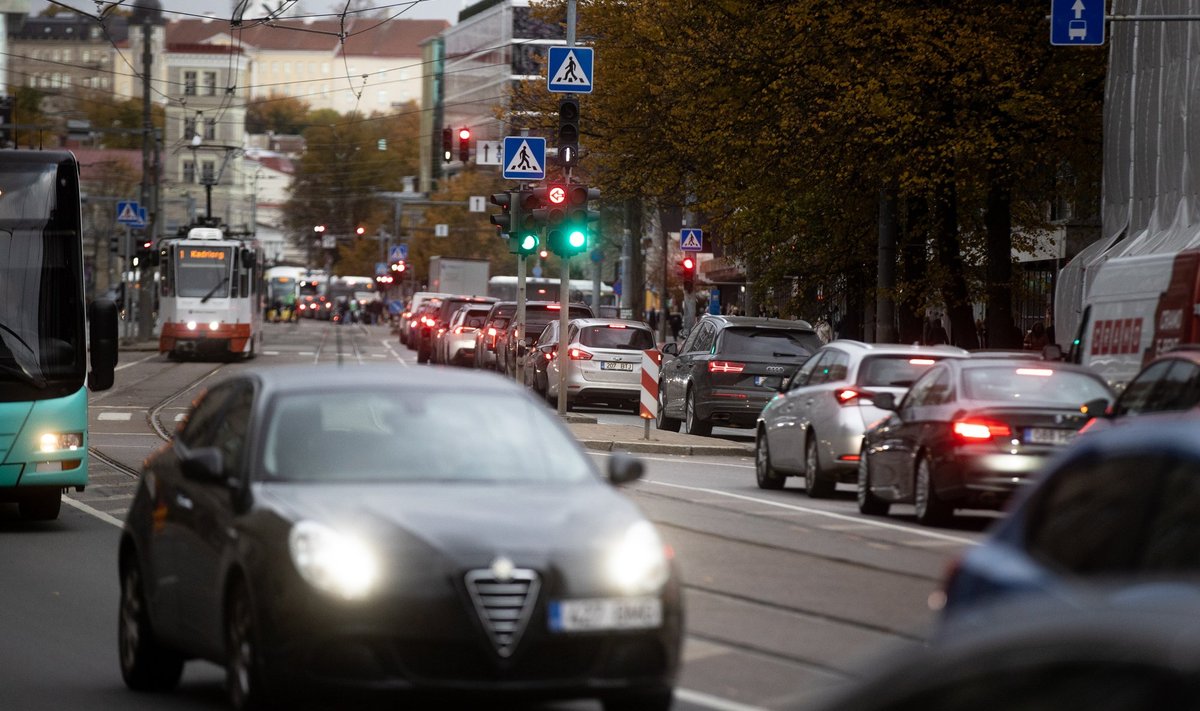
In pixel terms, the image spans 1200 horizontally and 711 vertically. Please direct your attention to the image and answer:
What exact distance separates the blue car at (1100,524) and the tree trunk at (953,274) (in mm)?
31731

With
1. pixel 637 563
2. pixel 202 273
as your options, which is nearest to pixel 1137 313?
pixel 637 563

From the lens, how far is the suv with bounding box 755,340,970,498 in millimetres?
19812

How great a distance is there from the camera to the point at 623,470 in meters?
8.67

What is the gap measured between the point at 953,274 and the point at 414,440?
3006 centimetres

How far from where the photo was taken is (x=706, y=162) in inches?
1599

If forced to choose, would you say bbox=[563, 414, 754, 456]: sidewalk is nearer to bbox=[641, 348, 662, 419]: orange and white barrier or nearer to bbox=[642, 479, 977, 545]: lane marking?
bbox=[641, 348, 662, 419]: orange and white barrier

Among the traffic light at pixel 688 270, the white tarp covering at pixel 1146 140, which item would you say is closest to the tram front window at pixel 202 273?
the traffic light at pixel 688 270

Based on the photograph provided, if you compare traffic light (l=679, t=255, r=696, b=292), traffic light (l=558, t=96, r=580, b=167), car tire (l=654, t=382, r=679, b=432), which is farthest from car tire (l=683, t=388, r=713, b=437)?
traffic light (l=679, t=255, r=696, b=292)

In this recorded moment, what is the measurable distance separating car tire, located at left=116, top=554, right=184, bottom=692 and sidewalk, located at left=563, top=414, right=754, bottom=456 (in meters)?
17.3

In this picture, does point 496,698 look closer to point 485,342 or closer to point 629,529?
Result: point 629,529

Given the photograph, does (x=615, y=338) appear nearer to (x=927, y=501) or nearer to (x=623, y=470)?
(x=927, y=501)

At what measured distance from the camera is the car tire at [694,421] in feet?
98.0

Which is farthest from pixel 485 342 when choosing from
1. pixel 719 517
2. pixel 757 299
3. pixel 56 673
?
pixel 56 673

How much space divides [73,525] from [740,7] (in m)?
23.6
